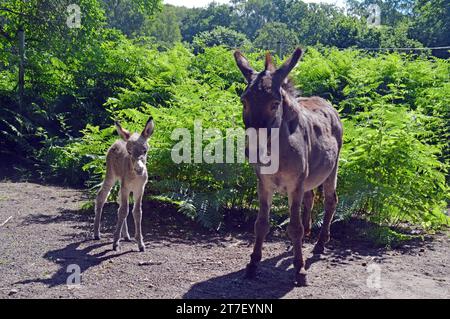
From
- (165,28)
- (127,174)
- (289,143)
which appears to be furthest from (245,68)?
(165,28)

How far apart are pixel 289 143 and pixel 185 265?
186cm

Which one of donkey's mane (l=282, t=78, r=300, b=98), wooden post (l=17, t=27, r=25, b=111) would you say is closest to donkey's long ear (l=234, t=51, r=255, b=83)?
donkey's mane (l=282, t=78, r=300, b=98)

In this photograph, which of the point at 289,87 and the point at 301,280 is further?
the point at 289,87

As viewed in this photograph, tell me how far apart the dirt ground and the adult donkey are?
0.39m

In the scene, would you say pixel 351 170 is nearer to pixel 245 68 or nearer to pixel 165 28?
pixel 245 68

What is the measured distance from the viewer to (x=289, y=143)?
17.6ft

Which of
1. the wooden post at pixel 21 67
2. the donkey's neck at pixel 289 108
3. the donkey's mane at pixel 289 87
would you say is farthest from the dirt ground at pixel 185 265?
the wooden post at pixel 21 67

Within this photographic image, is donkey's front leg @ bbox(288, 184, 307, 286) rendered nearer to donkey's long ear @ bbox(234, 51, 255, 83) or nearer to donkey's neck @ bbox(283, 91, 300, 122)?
donkey's neck @ bbox(283, 91, 300, 122)

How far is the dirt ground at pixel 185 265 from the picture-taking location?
514 cm

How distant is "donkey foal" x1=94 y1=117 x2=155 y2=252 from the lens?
6250 mm

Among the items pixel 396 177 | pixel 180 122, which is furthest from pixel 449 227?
pixel 180 122

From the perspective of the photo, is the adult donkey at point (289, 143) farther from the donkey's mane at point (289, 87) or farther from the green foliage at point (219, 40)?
the green foliage at point (219, 40)

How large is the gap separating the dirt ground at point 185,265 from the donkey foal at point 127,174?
0.26 meters

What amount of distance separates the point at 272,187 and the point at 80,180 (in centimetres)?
718
